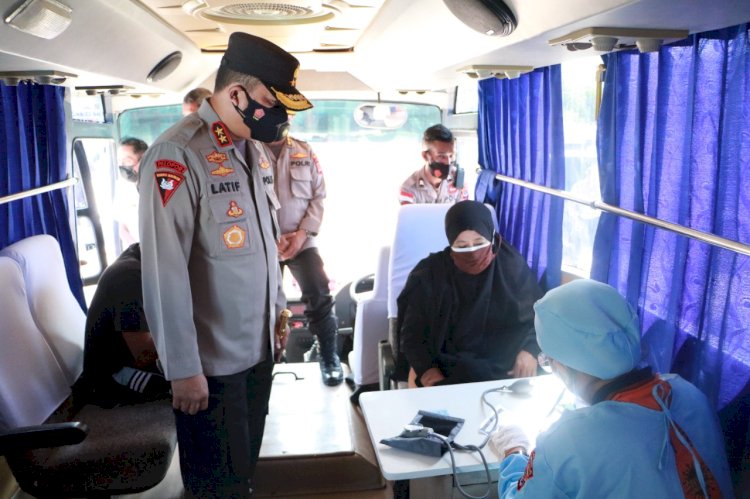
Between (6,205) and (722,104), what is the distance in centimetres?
321

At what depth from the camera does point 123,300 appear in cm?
279

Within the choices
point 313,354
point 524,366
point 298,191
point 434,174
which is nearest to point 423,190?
point 434,174

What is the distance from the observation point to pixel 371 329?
13.1 ft

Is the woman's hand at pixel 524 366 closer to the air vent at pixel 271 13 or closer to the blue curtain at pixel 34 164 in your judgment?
the air vent at pixel 271 13

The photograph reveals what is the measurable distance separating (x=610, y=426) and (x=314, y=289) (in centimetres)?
303

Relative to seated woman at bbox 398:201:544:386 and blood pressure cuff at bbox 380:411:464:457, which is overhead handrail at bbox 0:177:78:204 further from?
blood pressure cuff at bbox 380:411:464:457

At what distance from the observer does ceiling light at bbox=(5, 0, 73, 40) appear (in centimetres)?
204

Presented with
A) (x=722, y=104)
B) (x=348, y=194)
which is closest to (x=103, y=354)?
(x=722, y=104)

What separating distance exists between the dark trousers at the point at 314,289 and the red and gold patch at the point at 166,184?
7.72 feet

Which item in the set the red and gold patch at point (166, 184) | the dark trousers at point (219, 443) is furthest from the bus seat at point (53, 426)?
the red and gold patch at point (166, 184)

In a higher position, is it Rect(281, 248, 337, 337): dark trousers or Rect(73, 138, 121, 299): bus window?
Rect(73, 138, 121, 299): bus window

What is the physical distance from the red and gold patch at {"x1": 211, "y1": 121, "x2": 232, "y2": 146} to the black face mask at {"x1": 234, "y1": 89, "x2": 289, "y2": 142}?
0.25 ft

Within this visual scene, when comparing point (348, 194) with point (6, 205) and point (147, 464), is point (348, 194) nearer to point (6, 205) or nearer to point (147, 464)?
point (6, 205)

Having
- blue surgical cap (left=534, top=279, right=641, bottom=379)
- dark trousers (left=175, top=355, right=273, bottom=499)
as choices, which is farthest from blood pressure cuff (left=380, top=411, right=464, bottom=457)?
dark trousers (left=175, top=355, right=273, bottom=499)
